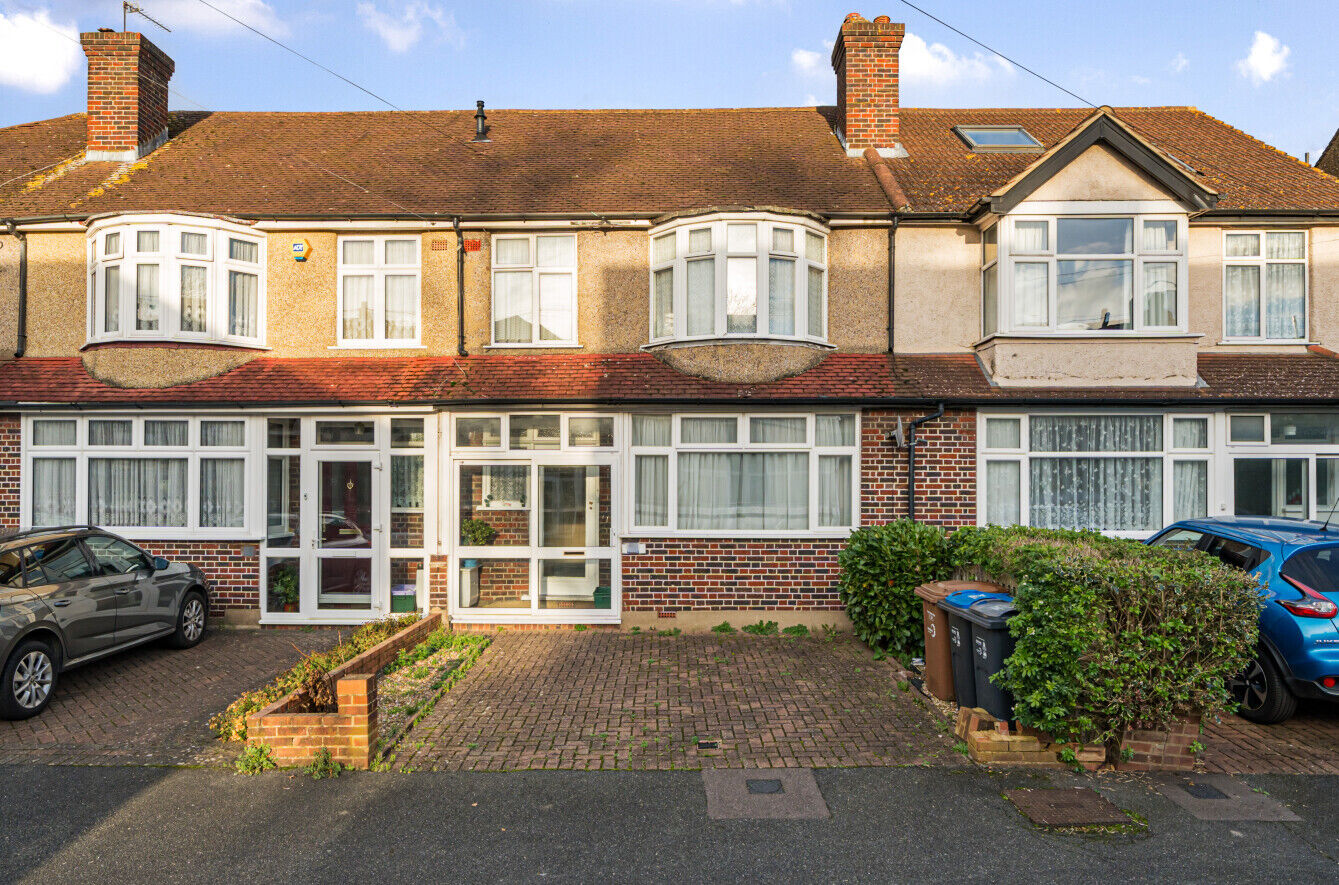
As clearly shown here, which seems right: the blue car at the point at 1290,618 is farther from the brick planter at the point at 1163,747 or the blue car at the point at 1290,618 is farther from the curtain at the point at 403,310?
the curtain at the point at 403,310

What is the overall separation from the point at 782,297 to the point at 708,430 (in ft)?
6.56

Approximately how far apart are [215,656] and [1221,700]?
9372 mm

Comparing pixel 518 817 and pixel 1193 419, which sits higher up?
pixel 1193 419

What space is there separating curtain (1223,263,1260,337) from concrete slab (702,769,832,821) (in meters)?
9.15

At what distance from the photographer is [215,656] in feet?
27.9

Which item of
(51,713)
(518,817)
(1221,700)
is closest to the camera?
(518,817)

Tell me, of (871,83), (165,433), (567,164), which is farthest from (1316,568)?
(165,433)

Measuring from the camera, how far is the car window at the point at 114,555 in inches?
302

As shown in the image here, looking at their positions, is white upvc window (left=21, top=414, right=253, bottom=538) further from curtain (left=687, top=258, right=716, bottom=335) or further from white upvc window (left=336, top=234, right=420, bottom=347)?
curtain (left=687, top=258, right=716, bottom=335)

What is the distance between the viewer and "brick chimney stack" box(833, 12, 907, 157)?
40.1 ft

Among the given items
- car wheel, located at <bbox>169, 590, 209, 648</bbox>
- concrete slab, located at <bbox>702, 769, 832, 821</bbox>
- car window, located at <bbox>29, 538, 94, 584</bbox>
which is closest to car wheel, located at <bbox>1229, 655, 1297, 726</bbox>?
concrete slab, located at <bbox>702, 769, 832, 821</bbox>

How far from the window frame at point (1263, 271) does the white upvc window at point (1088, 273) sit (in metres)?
1.07

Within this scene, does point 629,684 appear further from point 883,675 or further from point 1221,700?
point 1221,700

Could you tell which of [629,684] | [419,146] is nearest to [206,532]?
[629,684]
